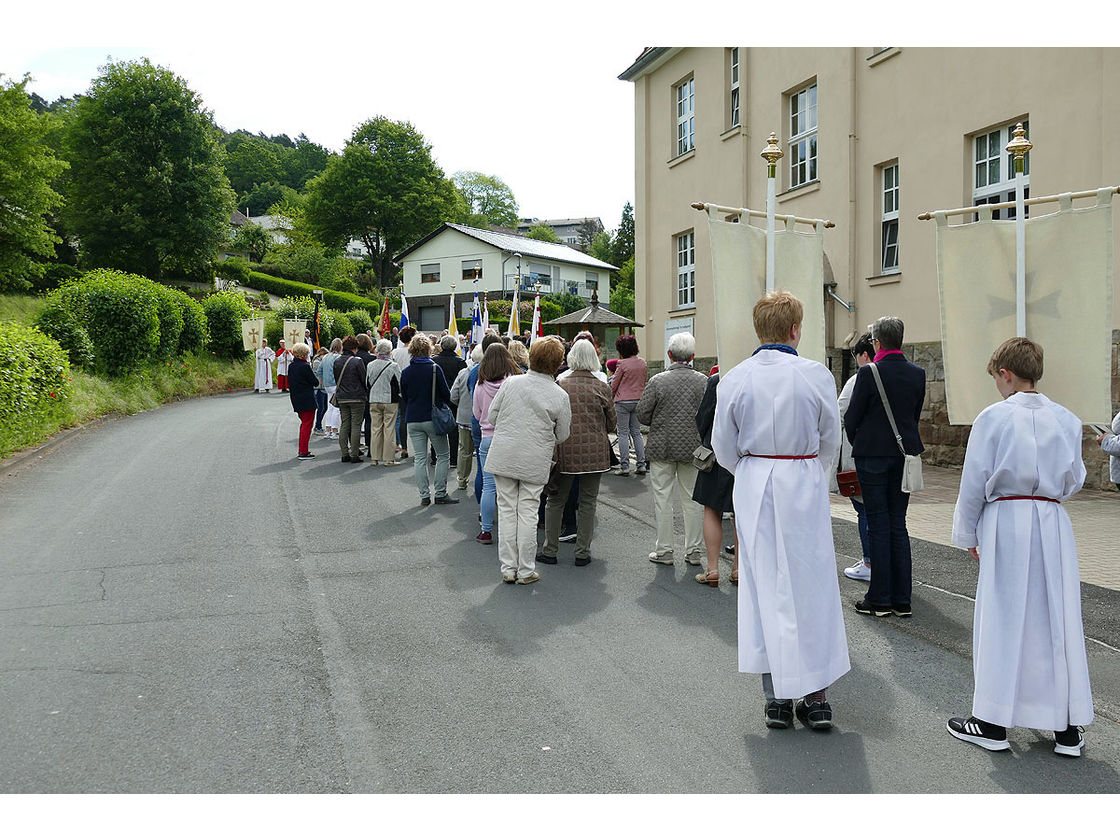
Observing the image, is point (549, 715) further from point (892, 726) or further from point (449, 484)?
point (449, 484)

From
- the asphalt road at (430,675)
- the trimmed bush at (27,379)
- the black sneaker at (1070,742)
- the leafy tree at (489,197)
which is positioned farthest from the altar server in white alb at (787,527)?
the leafy tree at (489,197)

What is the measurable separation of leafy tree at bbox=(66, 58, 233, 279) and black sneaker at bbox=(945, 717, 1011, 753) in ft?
167

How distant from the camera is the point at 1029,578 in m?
4.12

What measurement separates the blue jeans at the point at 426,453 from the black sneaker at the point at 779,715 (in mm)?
6953

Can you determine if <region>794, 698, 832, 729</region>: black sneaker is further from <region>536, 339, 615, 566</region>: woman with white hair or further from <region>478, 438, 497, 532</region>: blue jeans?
<region>478, 438, 497, 532</region>: blue jeans

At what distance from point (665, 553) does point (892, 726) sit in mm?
3718

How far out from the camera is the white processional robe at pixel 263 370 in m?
30.7

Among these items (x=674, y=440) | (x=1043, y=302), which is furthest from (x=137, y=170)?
(x=1043, y=302)

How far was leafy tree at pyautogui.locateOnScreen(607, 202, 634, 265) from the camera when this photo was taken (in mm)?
85875

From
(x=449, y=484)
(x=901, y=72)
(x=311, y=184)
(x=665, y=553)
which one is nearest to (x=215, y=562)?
(x=665, y=553)

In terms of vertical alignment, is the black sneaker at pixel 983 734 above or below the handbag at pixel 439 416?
below

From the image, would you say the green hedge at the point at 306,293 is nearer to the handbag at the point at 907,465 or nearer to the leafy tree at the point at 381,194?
the leafy tree at the point at 381,194

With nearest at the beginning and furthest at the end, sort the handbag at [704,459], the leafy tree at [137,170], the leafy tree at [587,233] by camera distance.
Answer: the handbag at [704,459], the leafy tree at [137,170], the leafy tree at [587,233]

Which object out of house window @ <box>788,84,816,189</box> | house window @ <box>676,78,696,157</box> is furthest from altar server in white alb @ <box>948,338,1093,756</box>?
house window @ <box>676,78,696,157</box>
